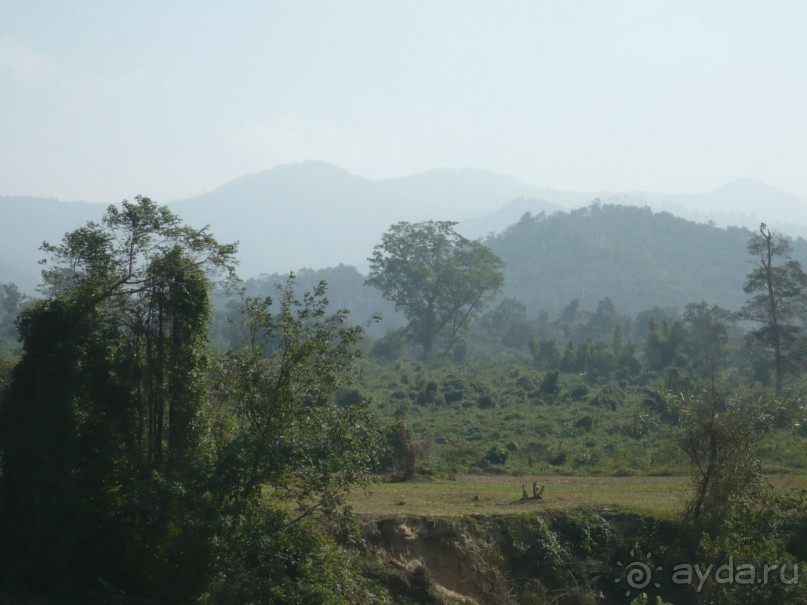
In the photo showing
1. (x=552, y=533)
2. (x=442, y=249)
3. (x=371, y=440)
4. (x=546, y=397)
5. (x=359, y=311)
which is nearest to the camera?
(x=371, y=440)

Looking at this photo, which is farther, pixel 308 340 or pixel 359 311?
pixel 359 311

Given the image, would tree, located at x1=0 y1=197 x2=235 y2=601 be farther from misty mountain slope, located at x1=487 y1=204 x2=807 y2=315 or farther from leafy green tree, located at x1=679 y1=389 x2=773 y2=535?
misty mountain slope, located at x1=487 y1=204 x2=807 y2=315

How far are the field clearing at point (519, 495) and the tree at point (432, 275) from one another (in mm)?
32248

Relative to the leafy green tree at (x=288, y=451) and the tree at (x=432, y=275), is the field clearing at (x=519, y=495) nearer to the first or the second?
the leafy green tree at (x=288, y=451)

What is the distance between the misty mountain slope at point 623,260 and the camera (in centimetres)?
9538

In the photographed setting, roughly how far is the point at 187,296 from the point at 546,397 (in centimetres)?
2376

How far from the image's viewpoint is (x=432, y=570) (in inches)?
587

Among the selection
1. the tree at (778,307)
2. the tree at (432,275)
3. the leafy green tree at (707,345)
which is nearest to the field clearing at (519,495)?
the tree at (778,307)

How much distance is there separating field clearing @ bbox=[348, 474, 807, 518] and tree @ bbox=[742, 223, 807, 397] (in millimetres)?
14458

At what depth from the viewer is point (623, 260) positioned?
344 feet

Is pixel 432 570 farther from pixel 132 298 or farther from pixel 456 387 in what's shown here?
pixel 456 387

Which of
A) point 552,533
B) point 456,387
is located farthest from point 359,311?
point 552,533

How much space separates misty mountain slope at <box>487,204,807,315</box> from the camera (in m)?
95.4

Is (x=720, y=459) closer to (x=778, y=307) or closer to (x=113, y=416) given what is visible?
(x=113, y=416)
